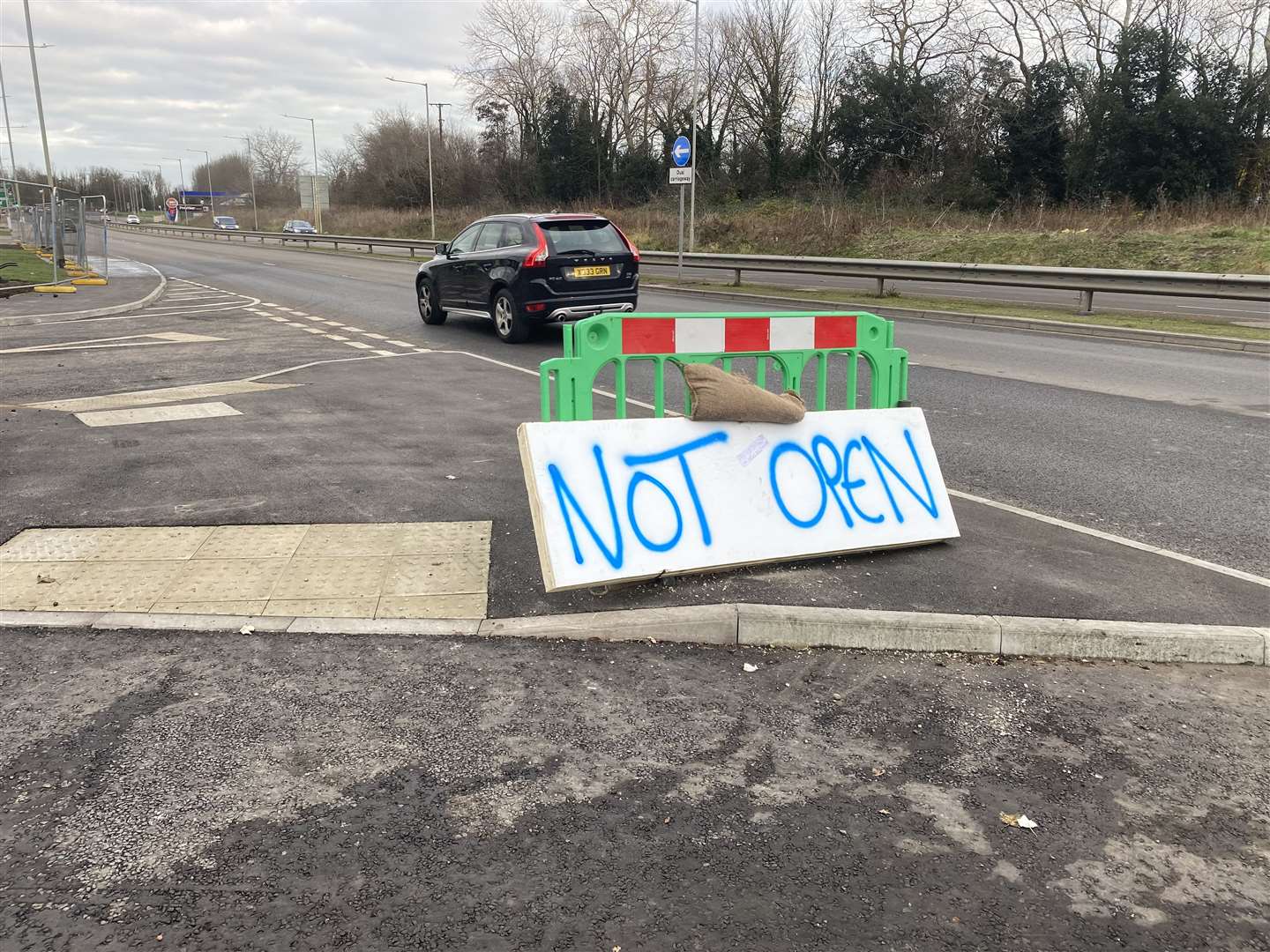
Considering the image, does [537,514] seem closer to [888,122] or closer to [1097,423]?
[1097,423]

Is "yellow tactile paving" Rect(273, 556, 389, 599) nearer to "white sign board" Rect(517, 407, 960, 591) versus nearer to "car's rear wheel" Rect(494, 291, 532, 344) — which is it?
"white sign board" Rect(517, 407, 960, 591)

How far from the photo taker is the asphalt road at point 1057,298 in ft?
60.8

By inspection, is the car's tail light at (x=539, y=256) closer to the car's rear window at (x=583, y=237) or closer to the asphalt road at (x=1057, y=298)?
the car's rear window at (x=583, y=237)

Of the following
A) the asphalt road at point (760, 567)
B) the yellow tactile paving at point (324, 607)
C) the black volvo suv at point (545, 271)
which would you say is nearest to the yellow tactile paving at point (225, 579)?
the yellow tactile paving at point (324, 607)

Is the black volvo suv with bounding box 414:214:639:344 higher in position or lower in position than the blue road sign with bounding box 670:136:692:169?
lower

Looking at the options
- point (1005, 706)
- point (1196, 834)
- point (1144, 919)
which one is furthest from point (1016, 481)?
point (1144, 919)

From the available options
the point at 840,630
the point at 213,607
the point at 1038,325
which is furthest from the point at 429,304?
the point at 840,630

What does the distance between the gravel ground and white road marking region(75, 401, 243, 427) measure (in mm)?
4556

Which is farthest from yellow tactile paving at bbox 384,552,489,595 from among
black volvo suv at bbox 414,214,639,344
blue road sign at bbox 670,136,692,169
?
blue road sign at bbox 670,136,692,169

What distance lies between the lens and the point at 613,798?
9.68ft

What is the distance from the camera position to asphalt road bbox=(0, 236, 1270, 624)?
4.62 metres

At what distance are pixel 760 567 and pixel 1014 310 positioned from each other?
15249 mm

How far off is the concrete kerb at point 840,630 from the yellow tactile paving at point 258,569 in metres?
0.13

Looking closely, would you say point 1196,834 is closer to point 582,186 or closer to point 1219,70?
point 1219,70
